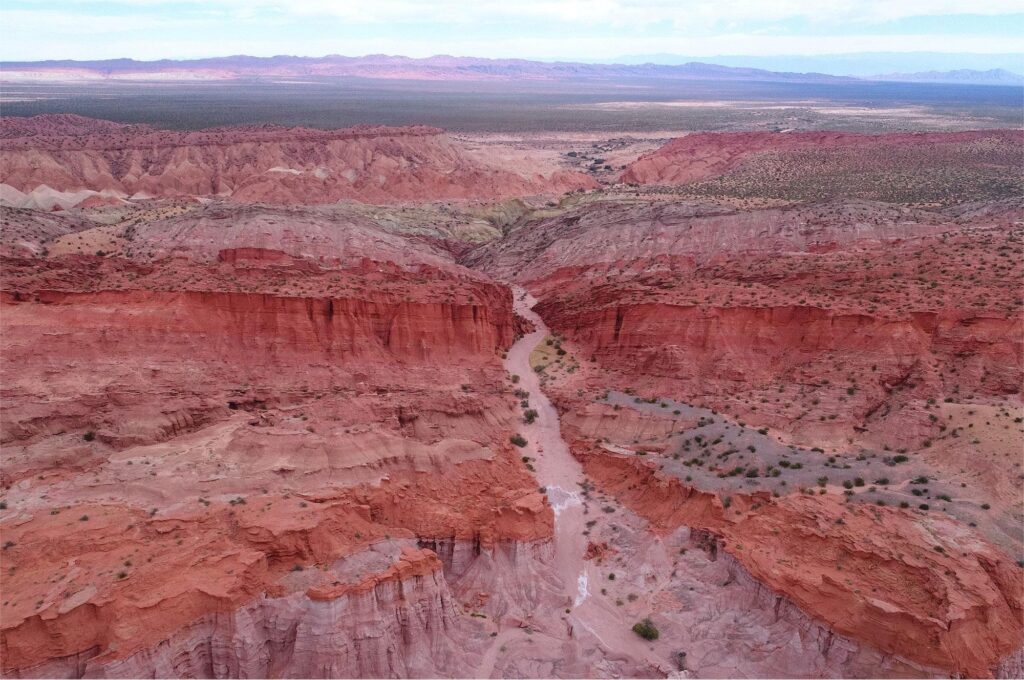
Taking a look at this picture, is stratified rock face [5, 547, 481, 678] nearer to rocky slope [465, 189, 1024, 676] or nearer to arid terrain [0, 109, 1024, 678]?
arid terrain [0, 109, 1024, 678]

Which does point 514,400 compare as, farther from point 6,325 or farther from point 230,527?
point 6,325

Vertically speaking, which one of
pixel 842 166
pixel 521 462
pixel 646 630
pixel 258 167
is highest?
pixel 842 166

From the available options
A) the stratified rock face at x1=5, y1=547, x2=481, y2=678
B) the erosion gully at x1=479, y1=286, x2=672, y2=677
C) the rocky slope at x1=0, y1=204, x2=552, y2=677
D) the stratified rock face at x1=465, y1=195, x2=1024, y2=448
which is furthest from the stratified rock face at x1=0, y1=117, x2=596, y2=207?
the stratified rock face at x1=5, y1=547, x2=481, y2=678

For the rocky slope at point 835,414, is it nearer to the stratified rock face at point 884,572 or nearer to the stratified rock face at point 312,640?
the stratified rock face at point 884,572

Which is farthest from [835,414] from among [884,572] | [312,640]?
[312,640]

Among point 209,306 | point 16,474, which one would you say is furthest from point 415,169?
point 16,474

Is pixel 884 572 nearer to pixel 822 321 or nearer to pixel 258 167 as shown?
pixel 822 321
